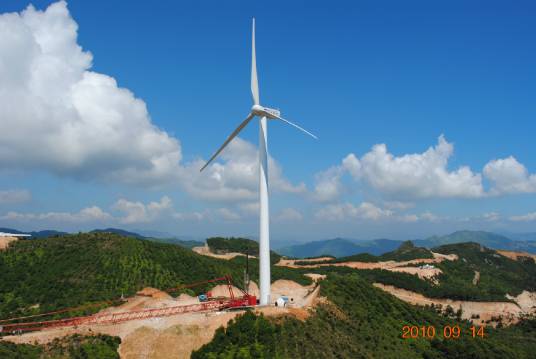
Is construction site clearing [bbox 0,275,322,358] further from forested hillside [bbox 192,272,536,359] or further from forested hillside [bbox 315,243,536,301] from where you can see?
forested hillside [bbox 315,243,536,301]

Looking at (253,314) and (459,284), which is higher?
(253,314)

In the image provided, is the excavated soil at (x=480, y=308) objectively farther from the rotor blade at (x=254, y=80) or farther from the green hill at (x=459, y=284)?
the rotor blade at (x=254, y=80)

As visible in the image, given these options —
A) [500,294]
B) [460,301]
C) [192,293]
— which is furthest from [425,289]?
[192,293]

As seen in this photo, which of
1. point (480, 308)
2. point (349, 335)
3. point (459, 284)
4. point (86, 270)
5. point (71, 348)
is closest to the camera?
point (71, 348)

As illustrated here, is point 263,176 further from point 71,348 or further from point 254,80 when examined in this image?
point 71,348

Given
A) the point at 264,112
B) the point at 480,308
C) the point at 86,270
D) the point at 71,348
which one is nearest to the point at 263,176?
the point at 264,112

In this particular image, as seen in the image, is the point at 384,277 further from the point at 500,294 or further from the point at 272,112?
the point at 272,112

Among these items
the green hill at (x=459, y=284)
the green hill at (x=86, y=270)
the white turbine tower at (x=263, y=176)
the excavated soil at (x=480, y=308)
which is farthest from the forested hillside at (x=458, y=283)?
the white turbine tower at (x=263, y=176)
